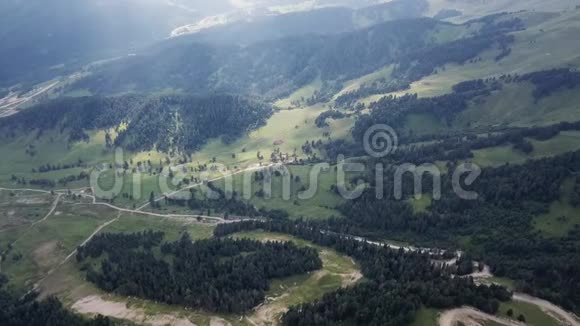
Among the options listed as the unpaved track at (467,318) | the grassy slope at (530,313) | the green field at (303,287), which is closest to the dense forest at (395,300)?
the unpaved track at (467,318)

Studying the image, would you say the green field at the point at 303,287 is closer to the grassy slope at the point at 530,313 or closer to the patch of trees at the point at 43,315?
the grassy slope at the point at 530,313

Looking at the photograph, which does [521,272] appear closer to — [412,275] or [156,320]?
[412,275]

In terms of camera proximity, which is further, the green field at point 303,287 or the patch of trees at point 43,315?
the patch of trees at point 43,315

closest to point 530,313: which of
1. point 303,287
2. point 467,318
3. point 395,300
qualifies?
point 467,318

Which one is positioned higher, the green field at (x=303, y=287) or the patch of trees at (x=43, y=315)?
the green field at (x=303, y=287)

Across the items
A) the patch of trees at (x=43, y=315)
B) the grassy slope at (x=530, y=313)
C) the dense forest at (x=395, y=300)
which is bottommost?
the patch of trees at (x=43, y=315)

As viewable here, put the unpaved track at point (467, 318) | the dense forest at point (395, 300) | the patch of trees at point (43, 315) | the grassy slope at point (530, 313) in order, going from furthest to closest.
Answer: the patch of trees at point (43, 315)
the grassy slope at point (530, 313)
the dense forest at point (395, 300)
the unpaved track at point (467, 318)

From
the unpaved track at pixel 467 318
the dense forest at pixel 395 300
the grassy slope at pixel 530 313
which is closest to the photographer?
the unpaved track at pixel 467 318

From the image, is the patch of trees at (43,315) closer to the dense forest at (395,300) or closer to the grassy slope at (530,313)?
the dense forest at (395,300)

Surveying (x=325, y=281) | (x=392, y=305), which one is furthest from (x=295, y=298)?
(x=392, y=305)

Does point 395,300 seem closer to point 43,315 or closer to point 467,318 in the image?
point 467,318

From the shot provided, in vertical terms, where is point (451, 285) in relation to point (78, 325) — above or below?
above
